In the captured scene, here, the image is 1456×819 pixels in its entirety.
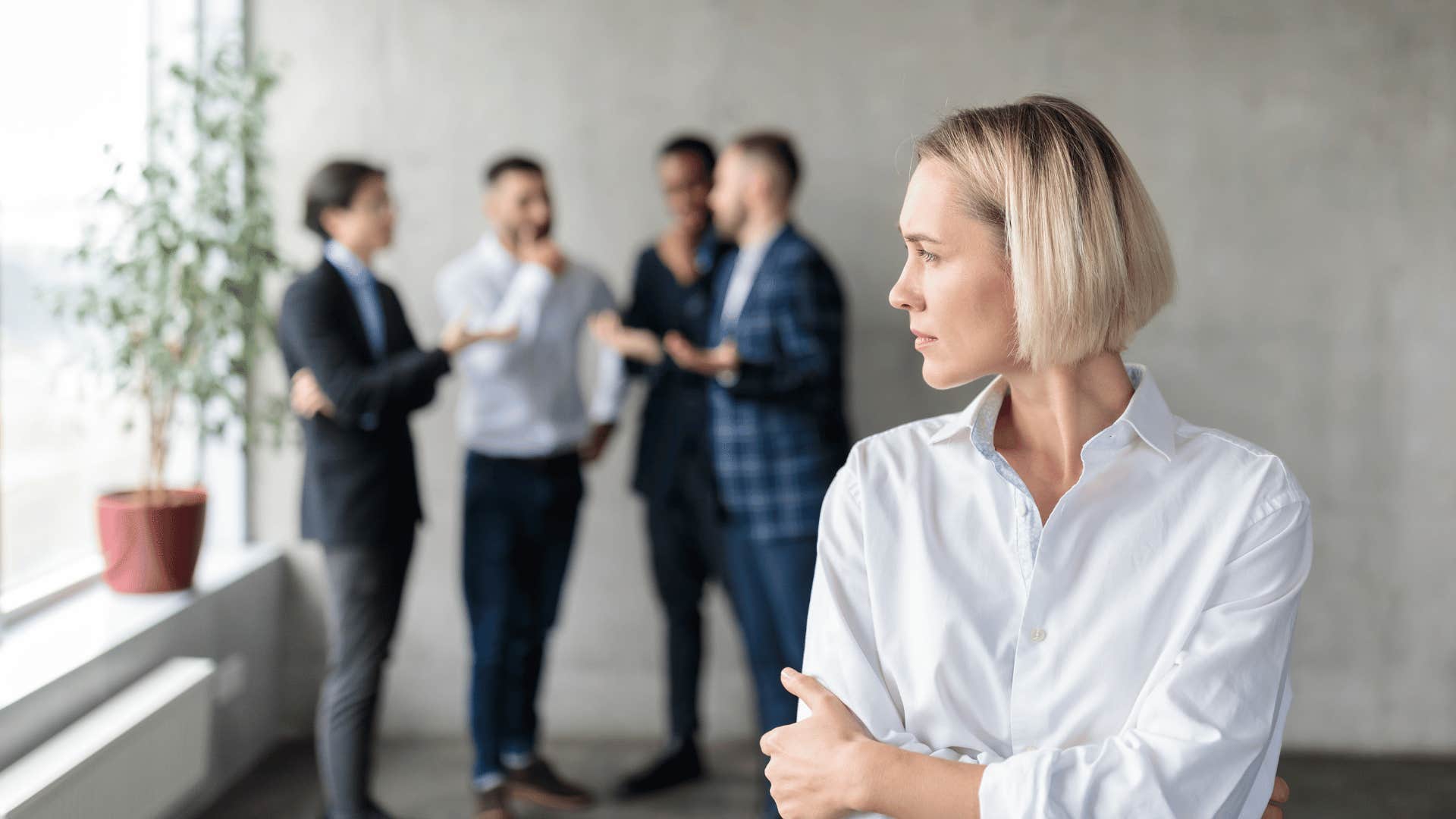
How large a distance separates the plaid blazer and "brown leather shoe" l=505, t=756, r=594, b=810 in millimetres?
991

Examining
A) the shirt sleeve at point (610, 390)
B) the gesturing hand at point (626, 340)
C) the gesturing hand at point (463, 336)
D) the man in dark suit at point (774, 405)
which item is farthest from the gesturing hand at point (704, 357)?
the shirt sleeve at point (610, 390)

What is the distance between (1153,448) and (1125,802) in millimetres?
379

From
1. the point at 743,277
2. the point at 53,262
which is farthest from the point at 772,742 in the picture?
the point at 53,262

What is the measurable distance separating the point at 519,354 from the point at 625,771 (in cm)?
142

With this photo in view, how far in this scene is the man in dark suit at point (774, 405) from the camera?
119 inches

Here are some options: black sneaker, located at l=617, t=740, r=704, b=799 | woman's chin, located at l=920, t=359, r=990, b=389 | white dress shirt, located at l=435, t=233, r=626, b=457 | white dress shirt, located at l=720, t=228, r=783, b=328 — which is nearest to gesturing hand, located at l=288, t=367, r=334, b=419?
white dress shirt, located at l=435, t=233, r=626, b=457

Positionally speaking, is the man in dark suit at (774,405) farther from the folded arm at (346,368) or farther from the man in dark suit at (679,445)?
the folded arm at (346,368)

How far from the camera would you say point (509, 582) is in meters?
3.26

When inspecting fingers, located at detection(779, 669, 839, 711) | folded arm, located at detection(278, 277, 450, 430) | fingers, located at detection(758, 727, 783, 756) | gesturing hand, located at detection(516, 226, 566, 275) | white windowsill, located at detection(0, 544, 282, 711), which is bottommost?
white windowsill, located at detection(0, 544, 282, 711)

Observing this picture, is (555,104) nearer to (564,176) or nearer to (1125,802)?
(564,176)

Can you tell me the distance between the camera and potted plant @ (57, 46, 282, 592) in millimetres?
2881

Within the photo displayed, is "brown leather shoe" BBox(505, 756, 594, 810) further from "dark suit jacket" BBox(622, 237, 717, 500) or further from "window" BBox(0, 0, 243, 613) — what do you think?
"window" BBox(0, 0, 243, 613)

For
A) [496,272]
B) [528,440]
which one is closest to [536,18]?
[496,272]

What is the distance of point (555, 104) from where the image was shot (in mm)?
3781
